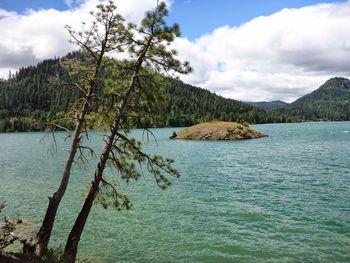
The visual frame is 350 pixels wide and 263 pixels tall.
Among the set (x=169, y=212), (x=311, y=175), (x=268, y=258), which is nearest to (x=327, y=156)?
(x=311, y=175)

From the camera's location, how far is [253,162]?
183 ft

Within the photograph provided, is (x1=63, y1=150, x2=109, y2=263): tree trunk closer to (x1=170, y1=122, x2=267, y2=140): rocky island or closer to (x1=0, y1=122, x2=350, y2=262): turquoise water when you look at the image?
(x1=0, y1=122, x2=350, y2=262): turquoise water

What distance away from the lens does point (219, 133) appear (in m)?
106

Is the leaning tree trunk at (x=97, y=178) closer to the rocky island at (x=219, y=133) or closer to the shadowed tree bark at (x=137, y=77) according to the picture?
the shadowed tree bark at (x=137, y=77)

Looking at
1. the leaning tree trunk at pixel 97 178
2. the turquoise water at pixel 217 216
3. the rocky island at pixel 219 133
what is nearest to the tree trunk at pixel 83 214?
the leaning tree trunk at pixel 97 178

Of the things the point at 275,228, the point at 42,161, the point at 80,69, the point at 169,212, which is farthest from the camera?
the point at 42,161

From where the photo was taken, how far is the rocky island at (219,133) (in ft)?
346

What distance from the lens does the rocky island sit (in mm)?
105562

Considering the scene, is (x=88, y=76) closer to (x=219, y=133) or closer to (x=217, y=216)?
(x=217, y=216)

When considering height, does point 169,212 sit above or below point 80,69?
Result: below

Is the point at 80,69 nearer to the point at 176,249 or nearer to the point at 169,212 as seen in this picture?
the point at 176,249

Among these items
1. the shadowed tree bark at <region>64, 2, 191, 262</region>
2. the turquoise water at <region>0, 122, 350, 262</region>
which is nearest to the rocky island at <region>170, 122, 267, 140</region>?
the turquoise water at <region>0, 122, 350, 262</region>

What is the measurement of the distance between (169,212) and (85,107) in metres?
14.4

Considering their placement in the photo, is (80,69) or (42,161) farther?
(42,161)
